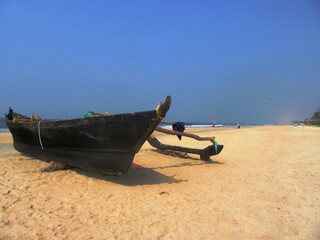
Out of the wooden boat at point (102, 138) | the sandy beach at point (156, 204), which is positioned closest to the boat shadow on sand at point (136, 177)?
the sandy beach at point (156, 204)

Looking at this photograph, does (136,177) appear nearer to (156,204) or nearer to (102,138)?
(102,138)

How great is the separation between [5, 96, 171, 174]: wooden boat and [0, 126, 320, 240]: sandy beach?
0.37 m

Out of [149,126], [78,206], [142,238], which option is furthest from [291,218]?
[78,206]

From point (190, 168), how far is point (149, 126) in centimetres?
309

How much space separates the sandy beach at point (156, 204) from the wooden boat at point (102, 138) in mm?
367

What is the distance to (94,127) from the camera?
5.70 metres

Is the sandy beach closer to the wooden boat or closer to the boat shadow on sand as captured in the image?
the boat shadow on sand

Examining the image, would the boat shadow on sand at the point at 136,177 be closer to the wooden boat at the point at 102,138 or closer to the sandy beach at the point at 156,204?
the sandy beach at the point at 156,204

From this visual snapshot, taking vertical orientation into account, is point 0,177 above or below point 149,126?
below

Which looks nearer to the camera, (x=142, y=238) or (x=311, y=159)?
(x=142, y=238)

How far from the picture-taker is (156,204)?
15.4 feet

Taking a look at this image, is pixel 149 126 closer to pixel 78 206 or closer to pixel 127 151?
pixel 127 151

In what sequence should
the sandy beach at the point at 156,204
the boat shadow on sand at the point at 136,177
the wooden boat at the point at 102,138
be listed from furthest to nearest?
the boat shadow on sand at the point at 136,177 → the wooden boat at the point at 102,138 → the sandy beach at the point at 156,204

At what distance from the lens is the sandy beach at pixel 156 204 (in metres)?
3.70
